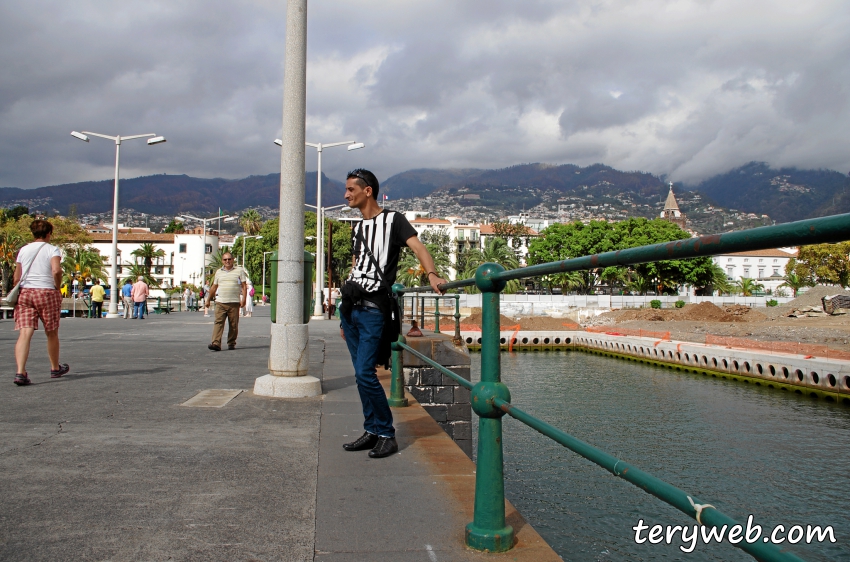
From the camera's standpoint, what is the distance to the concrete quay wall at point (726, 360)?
70.5ft

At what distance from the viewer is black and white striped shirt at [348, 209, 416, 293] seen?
420cm

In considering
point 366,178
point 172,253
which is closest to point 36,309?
point 366,178

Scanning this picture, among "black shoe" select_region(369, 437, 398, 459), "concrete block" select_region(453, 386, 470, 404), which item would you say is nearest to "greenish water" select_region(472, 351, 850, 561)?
"concrete block" select_region(453, 386, 470, 404)

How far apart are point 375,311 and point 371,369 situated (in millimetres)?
364

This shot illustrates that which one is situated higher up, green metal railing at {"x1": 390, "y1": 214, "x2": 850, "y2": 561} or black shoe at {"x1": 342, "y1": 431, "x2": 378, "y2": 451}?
green metal railing at {"x1": 390, "y1": 214, "x2": 850, "y2": 561}

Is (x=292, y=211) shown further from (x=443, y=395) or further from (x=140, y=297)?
(x=140, y=297)

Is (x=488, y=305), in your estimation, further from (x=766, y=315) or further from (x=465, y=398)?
(x=766, y=315)

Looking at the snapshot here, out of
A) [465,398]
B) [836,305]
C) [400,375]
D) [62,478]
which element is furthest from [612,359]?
[62,478]

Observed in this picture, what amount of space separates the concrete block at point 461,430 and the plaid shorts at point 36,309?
498 centimetres

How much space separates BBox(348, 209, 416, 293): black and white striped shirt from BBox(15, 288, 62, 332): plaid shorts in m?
4.25

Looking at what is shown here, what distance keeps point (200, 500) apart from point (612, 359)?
115 ft

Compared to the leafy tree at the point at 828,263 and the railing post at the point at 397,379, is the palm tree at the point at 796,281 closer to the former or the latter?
the leafy tree at the point at 828,263

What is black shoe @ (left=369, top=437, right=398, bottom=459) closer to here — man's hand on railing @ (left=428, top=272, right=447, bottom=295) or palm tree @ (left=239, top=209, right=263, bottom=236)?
man's hand on railing @ (left=428, top=272, right=447, bottom=295)

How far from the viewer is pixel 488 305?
8.79 feet
